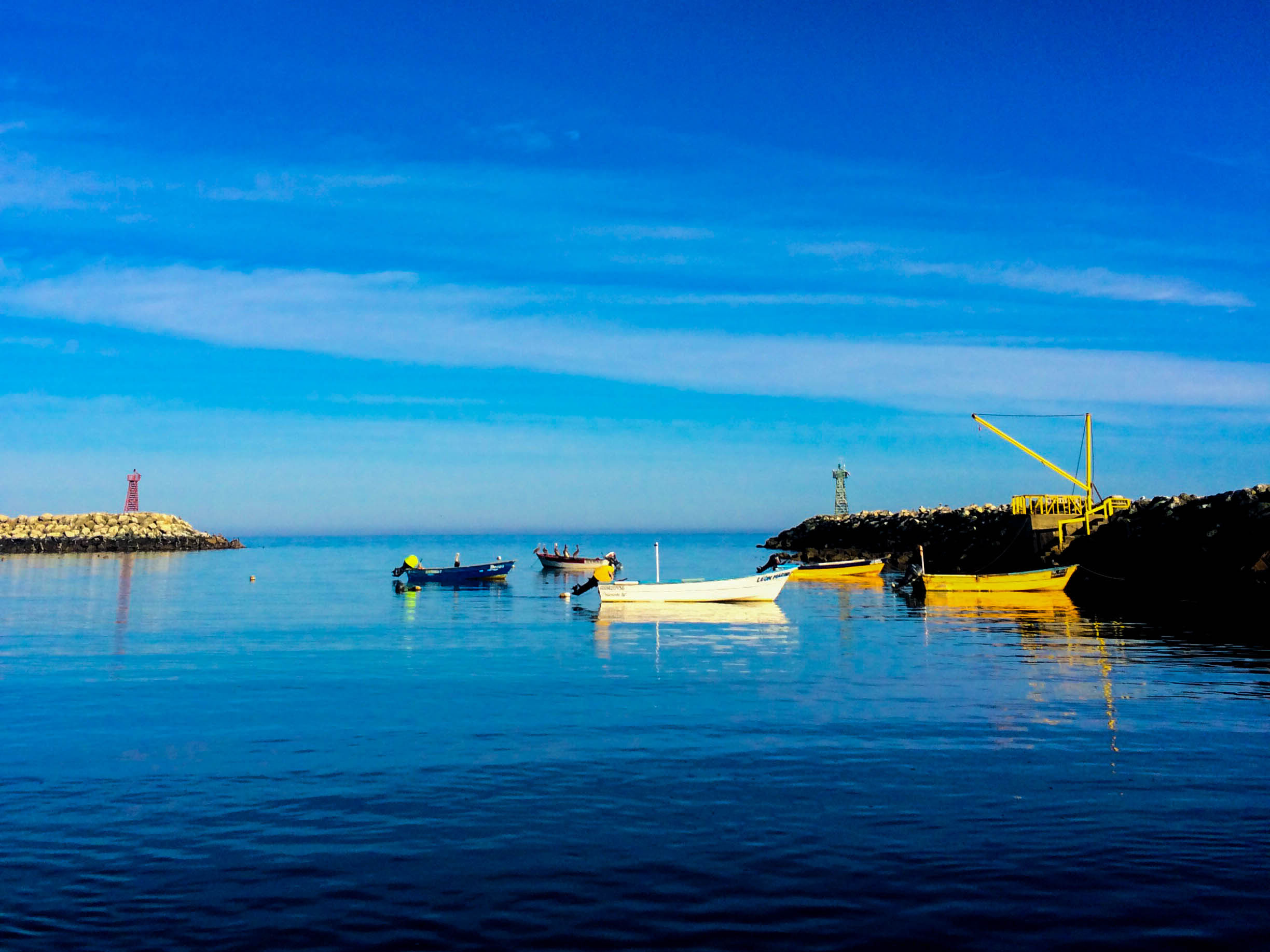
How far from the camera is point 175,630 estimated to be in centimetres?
4862

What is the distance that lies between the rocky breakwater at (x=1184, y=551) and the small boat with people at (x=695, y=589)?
22.9 m

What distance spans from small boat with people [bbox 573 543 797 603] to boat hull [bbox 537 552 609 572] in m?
54.6

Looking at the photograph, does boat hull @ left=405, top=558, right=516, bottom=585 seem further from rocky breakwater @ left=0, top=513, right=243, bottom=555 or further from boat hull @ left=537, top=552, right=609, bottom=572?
rocky breakwater @ left=0, top=513, right=243, bottom=555

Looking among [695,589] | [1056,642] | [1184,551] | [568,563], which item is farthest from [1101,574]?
[568,563]

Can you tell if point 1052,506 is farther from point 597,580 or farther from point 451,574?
point 451,574

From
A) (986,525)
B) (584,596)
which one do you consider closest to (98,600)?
(584,596)

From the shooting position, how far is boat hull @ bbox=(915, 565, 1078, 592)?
60.7 metres

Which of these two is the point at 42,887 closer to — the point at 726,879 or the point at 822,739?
the point at 726,879

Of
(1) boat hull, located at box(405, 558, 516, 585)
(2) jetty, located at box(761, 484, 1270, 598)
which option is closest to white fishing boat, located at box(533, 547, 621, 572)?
(1) boat hull, located at box(405, 558, 516, 585)

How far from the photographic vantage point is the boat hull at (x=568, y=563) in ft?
385

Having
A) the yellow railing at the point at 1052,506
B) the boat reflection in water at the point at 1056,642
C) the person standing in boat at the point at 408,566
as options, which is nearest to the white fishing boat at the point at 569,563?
the person standing in boat at the point at 408,566

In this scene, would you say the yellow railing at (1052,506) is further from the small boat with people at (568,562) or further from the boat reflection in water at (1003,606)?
the small boat with people at (568,562)

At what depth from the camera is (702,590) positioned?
59.8m

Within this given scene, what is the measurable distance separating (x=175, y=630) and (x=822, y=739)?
39084mm
